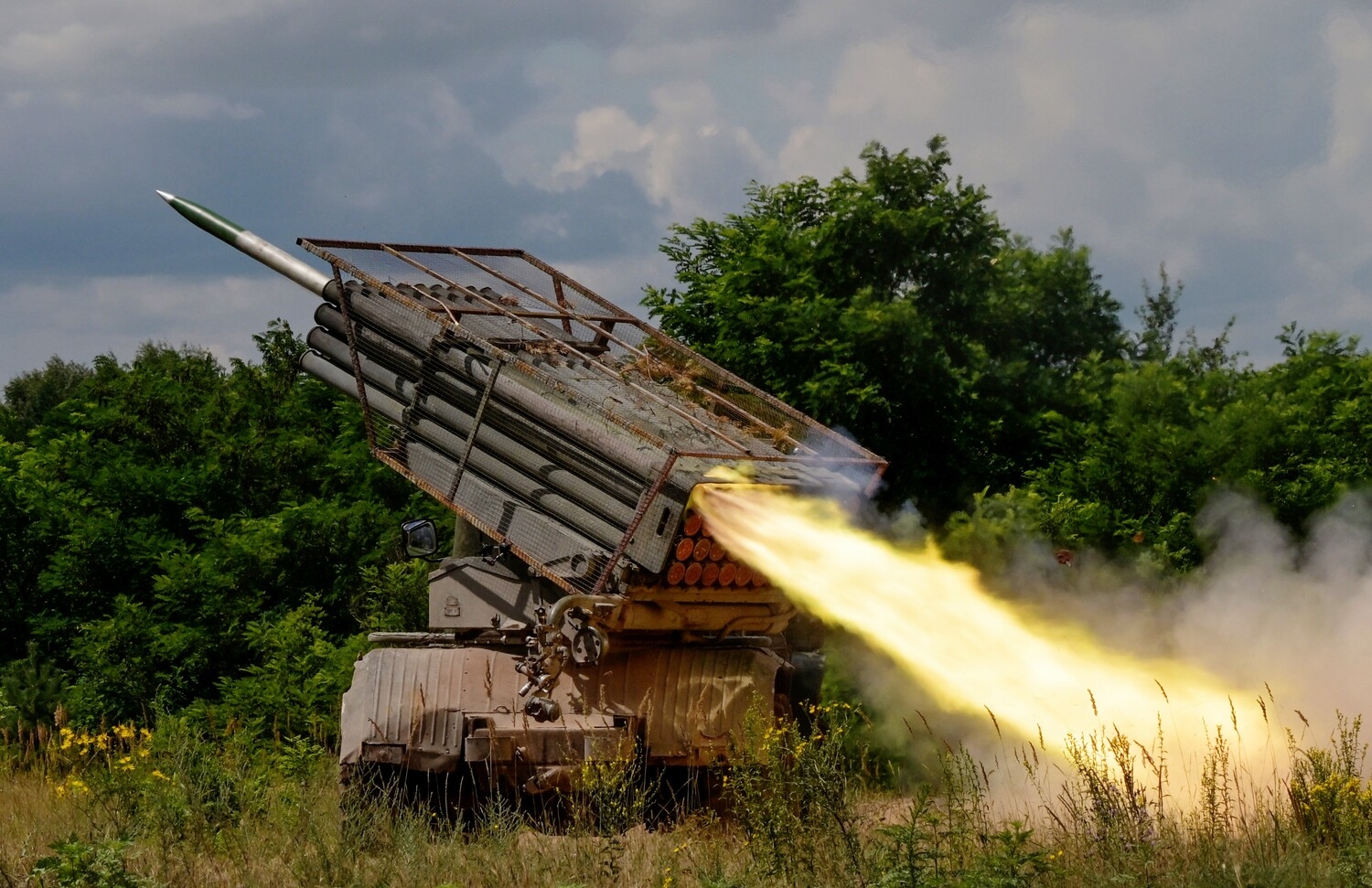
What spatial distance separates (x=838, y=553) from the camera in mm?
12047

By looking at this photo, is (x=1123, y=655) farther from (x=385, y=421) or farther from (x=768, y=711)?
(x=385, y=421)

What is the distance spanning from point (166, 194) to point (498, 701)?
760 centimetres

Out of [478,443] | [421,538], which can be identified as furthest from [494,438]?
[421,538]

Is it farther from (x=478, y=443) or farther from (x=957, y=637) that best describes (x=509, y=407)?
(x=957, y=637)

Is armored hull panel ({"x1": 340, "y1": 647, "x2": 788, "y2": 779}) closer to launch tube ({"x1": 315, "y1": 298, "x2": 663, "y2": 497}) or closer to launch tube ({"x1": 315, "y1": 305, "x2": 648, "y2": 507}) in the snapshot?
launch tube ({"x1": 315, "y1": 305, "x2": 648, "y2": 507})

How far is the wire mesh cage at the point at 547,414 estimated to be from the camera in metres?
11.5

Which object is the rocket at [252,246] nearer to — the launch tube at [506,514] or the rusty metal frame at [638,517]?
the launch tube at [506,514]

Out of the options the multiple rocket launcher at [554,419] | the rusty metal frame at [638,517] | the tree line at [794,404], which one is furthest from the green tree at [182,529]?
the rusty metal frame at [638,517]

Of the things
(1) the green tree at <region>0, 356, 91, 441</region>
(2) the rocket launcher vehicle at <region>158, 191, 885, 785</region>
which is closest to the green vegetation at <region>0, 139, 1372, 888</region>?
(2) the rocket launcher vehicle at <region>158, 191, 885, 785</region>

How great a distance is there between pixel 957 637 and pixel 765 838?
3.87 meters

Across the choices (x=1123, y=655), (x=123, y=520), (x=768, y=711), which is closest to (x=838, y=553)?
(x=768, y=711)

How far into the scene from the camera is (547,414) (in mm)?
11852

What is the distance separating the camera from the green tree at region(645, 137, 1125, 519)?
22047 mm

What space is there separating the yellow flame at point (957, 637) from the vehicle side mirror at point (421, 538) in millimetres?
2652
